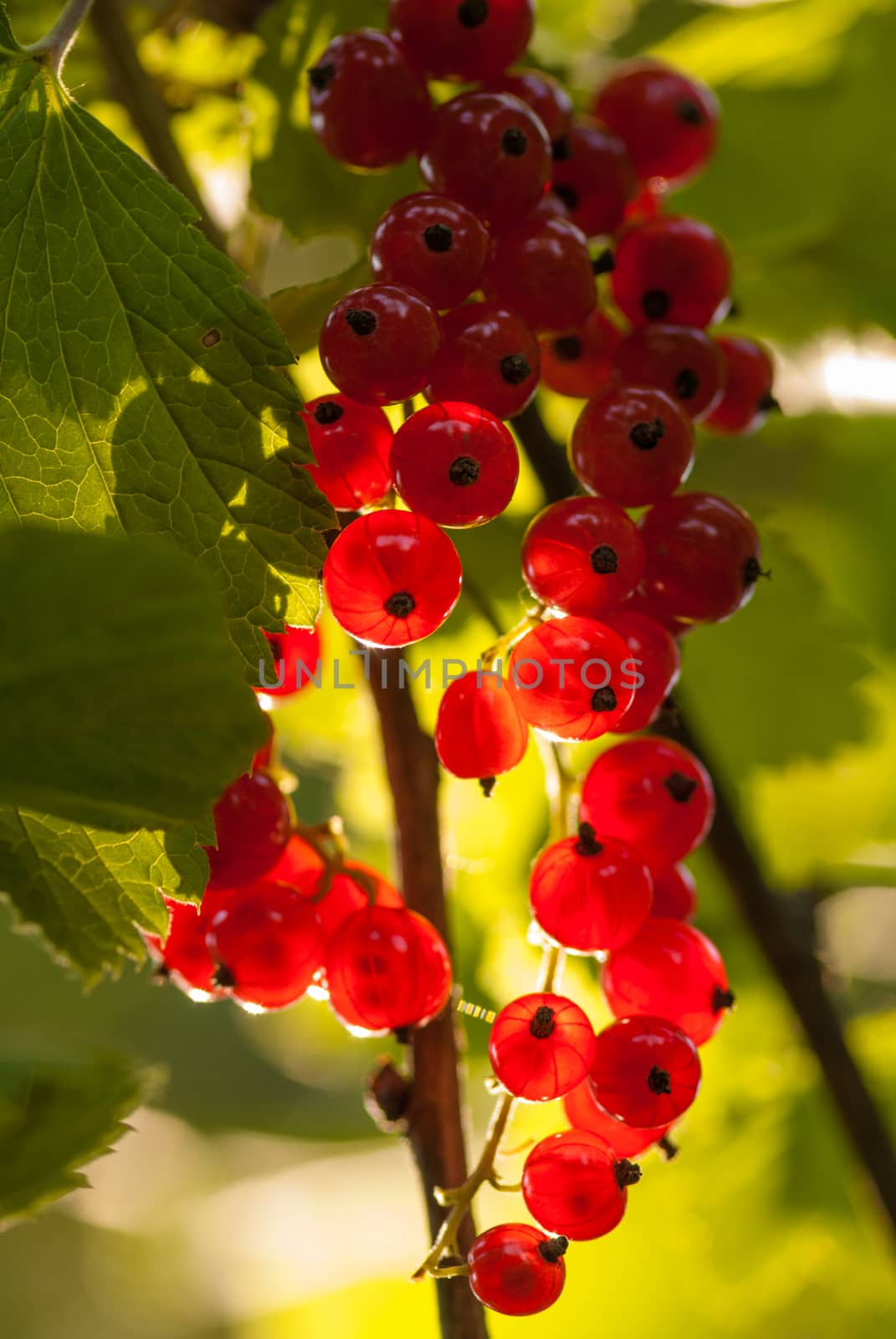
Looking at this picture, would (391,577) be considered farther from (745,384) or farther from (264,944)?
(745,384)

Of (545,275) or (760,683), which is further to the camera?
(760,683)

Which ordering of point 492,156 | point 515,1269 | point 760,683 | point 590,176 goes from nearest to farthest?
point 515,1269, point 492,156, point 590,176, point 760,683

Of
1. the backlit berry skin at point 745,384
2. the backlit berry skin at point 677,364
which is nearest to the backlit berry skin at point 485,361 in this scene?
the backlit berry skin at point 677,364

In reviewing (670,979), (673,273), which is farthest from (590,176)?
(670,979)

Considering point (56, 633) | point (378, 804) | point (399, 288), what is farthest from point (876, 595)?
point (56, 633)

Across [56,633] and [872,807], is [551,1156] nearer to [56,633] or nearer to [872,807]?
[56,633]

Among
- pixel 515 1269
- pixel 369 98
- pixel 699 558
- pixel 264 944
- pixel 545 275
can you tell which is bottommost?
pixel 515 1269
